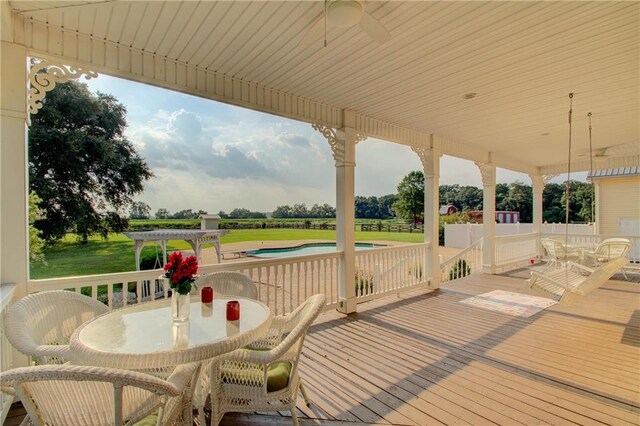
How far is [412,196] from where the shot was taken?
25875mm

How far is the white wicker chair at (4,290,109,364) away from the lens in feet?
5.81

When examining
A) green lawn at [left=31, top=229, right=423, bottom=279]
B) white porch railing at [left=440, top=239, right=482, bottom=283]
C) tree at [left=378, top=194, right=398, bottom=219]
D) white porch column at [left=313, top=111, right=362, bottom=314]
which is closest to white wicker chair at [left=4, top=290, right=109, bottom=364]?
white porch column at [left=313, top=111, right=362, bottom=314]

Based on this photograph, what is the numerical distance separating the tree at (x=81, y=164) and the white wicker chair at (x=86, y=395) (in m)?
9.98

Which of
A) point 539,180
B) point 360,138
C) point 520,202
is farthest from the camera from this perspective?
point 520,202

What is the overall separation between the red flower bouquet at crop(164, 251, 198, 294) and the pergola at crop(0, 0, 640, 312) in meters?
1.37

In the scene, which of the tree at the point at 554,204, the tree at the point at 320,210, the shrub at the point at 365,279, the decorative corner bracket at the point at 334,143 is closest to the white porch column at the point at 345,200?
the decorative corner bracket at the point at 334,143

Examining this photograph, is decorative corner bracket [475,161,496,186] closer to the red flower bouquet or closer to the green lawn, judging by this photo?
the red flower bouquet

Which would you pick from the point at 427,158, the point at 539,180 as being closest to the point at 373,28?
the point at 427,158

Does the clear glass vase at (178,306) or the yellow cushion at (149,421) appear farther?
the clear glass vase at (178,306)

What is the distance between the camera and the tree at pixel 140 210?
11.3 meters

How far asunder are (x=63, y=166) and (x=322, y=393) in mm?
10841

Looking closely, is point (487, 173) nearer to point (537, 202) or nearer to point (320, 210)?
point (537, 202)

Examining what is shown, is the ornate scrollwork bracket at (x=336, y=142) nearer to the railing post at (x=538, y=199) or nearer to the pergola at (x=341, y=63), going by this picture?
the pergola at (x=341, y=63)

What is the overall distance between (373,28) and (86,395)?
2.53 metres
